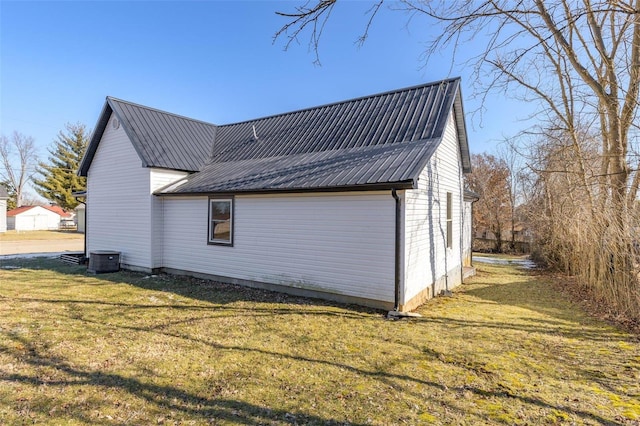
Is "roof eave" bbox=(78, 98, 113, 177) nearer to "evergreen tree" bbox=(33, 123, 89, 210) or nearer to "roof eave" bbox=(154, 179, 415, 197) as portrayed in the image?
"roof eave" bbox=(154, 179, 415, 197)

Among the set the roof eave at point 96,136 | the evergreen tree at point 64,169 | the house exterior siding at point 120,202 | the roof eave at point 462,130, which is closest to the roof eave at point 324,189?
the house exterior siding at point 120,202

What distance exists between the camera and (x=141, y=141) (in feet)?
36.1

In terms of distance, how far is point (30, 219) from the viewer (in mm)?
40094

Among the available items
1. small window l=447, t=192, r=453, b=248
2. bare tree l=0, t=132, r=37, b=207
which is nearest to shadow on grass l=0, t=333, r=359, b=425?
small window l=447, t=192, r=453, b=248

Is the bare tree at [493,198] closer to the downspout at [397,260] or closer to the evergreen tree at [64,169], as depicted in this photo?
the downspout at [397,260]

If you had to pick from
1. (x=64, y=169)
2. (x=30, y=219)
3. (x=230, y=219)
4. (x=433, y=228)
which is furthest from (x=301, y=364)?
(x=30, y=219)

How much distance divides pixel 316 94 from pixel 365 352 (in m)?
16.0

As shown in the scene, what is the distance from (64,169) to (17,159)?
60.7 ft

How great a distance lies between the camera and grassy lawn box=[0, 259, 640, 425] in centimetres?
328

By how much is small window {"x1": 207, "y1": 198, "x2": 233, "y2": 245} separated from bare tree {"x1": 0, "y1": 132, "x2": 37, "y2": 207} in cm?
5014

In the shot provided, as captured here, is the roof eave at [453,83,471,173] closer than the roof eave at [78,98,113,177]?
Yes

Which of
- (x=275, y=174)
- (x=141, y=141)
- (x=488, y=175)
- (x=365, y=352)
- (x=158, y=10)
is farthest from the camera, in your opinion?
(x=488, y=175)

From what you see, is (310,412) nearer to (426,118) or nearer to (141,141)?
(426,118)

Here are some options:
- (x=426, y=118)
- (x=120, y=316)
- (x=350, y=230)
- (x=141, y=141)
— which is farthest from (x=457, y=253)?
(x=141, y=141)
